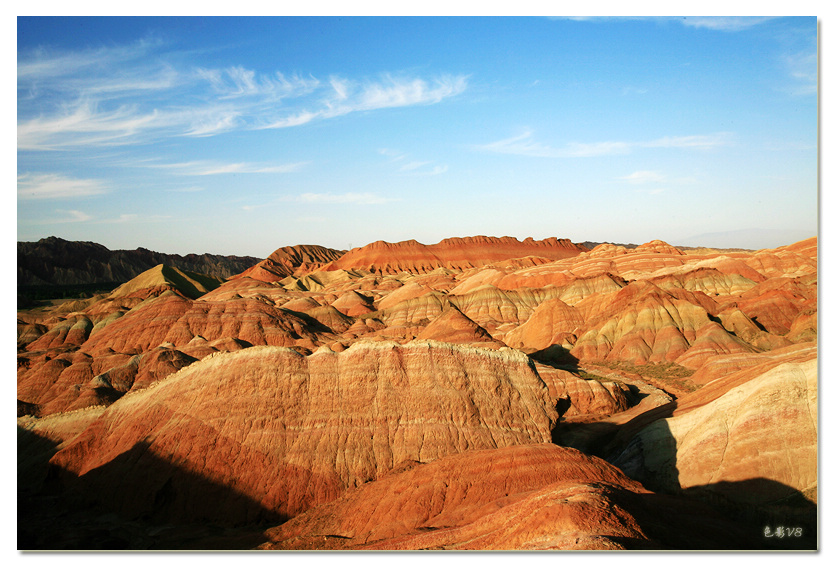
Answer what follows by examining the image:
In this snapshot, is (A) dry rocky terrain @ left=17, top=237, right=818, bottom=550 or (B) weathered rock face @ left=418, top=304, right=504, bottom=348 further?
(B) weathered rock face @ left=418, top=304, right=504, bottom=348

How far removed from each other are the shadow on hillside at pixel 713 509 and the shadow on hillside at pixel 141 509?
423 inches

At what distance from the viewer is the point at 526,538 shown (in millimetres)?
12375

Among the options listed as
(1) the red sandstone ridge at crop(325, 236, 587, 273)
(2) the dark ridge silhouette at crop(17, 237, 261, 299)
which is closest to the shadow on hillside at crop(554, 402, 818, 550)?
(2) the dark ridge silhouette at crop(17, 237, 261, 299)

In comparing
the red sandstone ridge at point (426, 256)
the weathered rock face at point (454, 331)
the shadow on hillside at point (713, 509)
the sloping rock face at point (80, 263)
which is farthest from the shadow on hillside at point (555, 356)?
the red sandstone ridge at point (426, 256)

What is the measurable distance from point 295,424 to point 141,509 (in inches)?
214

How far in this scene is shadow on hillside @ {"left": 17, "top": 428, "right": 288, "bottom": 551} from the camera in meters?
16.7

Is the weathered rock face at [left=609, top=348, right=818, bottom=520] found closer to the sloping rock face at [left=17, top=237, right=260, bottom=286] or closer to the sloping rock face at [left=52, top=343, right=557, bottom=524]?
the sloping rock face at [left=52, top=343, right=557, bottom=524]

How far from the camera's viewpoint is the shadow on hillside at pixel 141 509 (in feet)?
54.8

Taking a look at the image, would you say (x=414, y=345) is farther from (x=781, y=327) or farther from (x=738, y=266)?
(x=738, y=266)

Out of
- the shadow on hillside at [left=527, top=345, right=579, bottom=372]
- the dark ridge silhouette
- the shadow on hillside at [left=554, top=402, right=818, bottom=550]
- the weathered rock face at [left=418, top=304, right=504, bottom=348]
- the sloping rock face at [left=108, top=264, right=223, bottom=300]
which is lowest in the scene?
the shadow on hillside at [left=527, top=345, right=579, bottom=372]

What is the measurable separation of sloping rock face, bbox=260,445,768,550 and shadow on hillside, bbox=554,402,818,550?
0.07 meters

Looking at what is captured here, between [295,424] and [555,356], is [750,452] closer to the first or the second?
[295,424]
